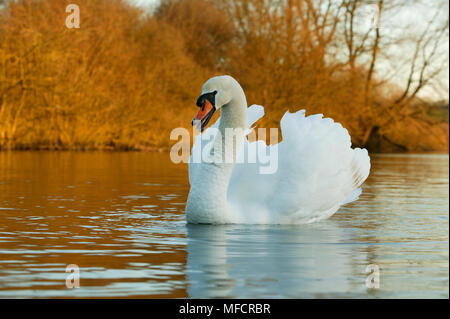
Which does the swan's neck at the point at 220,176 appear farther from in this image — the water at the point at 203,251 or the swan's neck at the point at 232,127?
the water at the point at 203,251

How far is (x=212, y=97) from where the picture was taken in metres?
7.17

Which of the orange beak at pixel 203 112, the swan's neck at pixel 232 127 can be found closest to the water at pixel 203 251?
the swan's neck at pixel 232 127

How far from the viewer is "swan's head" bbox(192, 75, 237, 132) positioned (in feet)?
22.7

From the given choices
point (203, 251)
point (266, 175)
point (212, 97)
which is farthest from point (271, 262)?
point (212, 97)

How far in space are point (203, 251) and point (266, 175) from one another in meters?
1.80

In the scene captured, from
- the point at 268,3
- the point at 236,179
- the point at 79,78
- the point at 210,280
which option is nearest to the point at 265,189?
the point at 236,179

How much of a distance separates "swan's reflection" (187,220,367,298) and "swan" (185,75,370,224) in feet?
0.48

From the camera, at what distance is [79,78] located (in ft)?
91.9

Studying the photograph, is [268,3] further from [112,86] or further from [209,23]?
[209,23]

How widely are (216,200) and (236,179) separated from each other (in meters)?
0.61

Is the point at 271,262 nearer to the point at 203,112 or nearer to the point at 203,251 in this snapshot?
the point at 203,251

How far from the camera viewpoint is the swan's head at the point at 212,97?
6911mm

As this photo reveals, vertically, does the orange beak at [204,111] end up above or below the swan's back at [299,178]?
above

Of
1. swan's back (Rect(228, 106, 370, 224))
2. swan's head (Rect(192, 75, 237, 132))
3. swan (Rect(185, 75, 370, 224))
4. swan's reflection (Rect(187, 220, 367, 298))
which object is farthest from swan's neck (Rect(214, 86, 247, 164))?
swan's reflection (Rect(187, 220, 367, 298))
